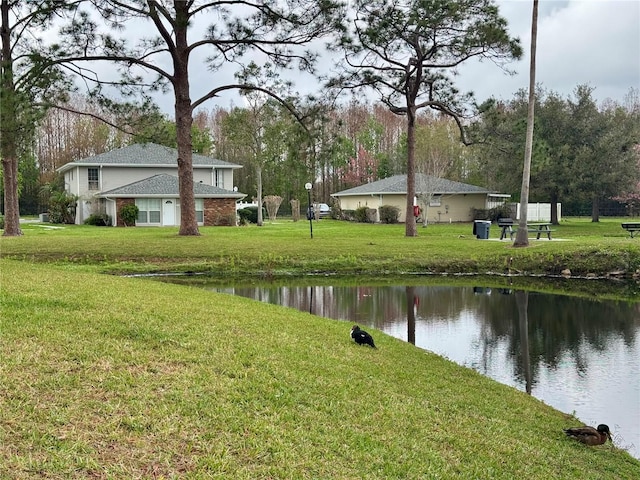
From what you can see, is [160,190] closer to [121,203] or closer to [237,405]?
[121,203]

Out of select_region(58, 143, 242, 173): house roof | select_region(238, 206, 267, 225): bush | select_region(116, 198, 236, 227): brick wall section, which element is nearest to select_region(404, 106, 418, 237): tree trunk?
select_region(116, 198, 236, 227): brick wall section

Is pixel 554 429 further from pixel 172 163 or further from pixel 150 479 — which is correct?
pixel 172 163

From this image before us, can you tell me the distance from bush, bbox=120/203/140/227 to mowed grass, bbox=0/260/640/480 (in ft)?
96.4

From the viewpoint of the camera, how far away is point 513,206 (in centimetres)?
4138

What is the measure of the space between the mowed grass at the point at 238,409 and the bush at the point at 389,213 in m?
34.8

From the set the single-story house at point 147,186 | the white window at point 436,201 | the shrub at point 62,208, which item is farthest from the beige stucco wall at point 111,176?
the white window at point 436,201

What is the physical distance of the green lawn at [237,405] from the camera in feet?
13.5

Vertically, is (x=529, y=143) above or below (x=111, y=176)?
below

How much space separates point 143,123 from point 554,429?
22.9m

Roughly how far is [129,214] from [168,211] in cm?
225

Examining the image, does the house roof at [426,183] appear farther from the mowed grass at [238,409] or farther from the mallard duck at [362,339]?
the mowed grass at [238,409]

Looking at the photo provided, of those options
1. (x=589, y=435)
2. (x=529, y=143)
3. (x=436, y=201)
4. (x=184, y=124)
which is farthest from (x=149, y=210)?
(x=589, y=435)

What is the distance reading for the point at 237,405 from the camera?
198 inches

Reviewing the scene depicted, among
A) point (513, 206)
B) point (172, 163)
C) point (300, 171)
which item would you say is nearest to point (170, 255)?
point (300, 171)
